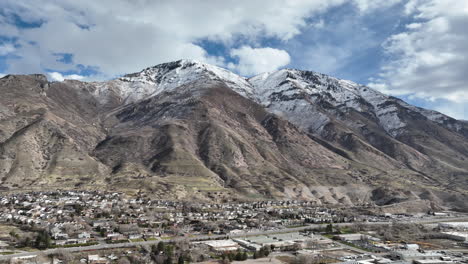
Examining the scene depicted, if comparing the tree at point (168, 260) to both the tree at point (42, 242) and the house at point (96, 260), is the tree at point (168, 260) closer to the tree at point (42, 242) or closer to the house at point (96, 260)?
the house at point (96, 260)

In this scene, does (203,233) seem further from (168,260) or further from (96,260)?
(96,260)

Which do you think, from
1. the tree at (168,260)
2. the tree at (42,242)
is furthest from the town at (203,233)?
the tree at (42,242)

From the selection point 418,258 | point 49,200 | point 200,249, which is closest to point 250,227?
point 200,249

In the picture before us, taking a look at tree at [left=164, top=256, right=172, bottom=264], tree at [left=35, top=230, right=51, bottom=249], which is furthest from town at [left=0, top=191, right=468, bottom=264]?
tree at [left=35, top=230, right=51, bottom=249]

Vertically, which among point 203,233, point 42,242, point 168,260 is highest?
point 203,233

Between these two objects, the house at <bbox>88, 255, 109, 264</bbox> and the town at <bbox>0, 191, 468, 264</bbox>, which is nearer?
the house at <bbox>88, 255, 109, 264</bbox>

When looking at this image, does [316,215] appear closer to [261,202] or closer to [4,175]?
[261,202]

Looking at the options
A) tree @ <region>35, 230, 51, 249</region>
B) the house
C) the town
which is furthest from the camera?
tree @ <region>35, 230, 51, 249</region>

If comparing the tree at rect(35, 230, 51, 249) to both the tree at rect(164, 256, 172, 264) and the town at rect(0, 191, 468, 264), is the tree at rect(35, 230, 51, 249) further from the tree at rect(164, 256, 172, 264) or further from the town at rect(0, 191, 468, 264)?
the tree at rect(164, 256, 172, 264)

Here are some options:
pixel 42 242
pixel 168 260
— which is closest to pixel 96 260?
pixel 168 260

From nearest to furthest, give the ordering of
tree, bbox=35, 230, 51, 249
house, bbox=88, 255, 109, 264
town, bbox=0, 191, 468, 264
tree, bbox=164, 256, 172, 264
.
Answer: tree, bbox=164, 256, 172, 264 → house, bbox=88, 255, 109, 264 → town, bbox=0, 191, 468, 264 → tree, bbox=35, 230, 51, 249
